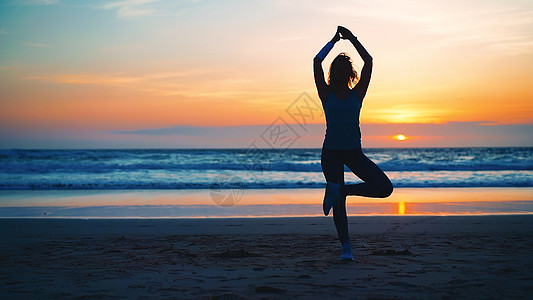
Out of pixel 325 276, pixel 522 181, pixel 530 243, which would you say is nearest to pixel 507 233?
pixel 530 243

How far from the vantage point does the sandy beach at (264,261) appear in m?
2.97

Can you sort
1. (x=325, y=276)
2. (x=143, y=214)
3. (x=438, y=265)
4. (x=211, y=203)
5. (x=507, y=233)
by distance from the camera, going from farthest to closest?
(x=211, y=203)
(x=143, y=214)
(x=507, y=233)
(x=438, y=265)
(x=325, y=276)

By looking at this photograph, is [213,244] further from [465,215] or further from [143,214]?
[465,215]

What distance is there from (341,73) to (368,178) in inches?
33.4

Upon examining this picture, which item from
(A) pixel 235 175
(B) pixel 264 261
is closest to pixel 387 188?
(B) pixel 264 261

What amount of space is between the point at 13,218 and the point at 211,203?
12.8 ft

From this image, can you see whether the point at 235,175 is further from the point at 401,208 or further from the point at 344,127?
the point at 344,127

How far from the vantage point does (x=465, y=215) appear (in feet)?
26.0

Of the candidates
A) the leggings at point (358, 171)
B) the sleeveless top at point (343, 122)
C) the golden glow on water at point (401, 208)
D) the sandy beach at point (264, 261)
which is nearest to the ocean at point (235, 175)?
the golden glow on water at point (401, 208)

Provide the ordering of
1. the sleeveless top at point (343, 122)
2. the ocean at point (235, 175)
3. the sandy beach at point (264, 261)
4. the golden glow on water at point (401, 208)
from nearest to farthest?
the sandy beach at point (264, 261), the sleeveless top at point (343, 122), the golden glow on water at point (401, 208), the ocean at point (235, 175)

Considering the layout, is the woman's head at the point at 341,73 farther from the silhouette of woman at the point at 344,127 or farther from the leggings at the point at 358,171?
the leggings at the point at 358,171

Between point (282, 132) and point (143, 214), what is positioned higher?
point (282, 132)

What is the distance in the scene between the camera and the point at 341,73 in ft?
11.7

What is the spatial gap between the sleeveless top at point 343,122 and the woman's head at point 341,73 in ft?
0.34
